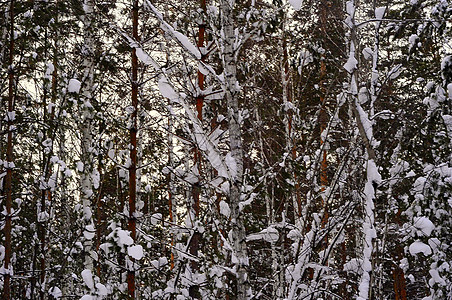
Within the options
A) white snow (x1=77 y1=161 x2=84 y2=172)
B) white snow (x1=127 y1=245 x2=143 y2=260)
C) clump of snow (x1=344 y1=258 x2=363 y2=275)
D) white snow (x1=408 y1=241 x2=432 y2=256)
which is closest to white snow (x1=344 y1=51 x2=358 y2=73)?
clump of snow (x1=344 y1=258 x2=363 y2=275)

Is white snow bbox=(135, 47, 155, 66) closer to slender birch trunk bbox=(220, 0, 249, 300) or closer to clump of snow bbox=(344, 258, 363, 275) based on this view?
slender birch trunk bbox=(220, 0, 249, 300)

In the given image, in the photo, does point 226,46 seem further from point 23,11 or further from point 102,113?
point 23,11

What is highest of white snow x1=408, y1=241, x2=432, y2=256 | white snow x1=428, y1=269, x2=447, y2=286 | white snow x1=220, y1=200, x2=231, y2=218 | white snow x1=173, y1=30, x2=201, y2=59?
white snow x1=173, y1=30, x2=201, y2=59

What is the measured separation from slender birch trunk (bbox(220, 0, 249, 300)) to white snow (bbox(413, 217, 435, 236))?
3.58 meters

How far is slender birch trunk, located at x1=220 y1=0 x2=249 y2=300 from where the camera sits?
3074 mm

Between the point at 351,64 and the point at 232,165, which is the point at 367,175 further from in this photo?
the point at 232,165

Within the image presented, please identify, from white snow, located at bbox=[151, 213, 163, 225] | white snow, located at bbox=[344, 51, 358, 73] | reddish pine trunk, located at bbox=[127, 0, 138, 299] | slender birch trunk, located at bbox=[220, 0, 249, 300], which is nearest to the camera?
slender birch trunk, located at bbox=[220, 0, 249, 300]

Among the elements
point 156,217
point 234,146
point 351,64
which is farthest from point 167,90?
point 351,64

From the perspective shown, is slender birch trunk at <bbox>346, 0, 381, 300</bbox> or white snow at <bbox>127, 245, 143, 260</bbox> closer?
white snow at <bbox>127, 245, 143, 260</bbox>

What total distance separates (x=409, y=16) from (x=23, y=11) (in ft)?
16.8

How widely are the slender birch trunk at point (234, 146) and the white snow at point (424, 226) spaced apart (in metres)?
3.58

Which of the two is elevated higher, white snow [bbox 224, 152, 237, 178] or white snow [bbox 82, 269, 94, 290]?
white snow [bbox 224, 152, 237, 178]

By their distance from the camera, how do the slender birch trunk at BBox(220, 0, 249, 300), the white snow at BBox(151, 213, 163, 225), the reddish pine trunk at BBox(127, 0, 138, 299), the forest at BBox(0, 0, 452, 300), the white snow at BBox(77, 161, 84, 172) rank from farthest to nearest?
the white snow at BBox(77, 161, 84, 172) < the white snow at BBox(151, 213, 163, 225) < the reddish pine trunk at BBox(127, 0, 138, 299) < the forest at BBox(0, 0, 452, 300) < the slender birch trunk at BBox(220, 0, 249, 300)

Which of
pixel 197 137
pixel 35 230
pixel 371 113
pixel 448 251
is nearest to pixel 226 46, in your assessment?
pixel 197 137
